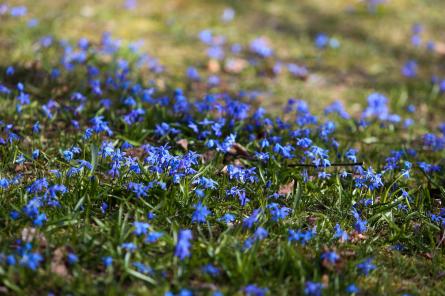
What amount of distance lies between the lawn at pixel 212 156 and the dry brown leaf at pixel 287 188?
13 millimetres

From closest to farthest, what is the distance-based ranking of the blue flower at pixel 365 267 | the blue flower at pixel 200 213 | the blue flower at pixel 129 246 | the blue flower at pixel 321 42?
the blue flower at pixel 129 246, the blue flower at pixel 365 267, the blue flower at pixel 200 213, the blue flower at pixel 321 42

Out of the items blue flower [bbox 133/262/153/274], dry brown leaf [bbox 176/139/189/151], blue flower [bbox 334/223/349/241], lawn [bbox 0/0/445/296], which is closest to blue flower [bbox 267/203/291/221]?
lawn [bbox 0/0/445/296]

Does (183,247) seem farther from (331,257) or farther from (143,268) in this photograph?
(331,257)

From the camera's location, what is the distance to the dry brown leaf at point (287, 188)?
3836mm

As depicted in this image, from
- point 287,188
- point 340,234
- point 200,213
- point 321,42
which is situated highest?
point 200,213

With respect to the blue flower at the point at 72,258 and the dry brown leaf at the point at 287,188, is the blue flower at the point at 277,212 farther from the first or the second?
the blue flower at the point at 72,258

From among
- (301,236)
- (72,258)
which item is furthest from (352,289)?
(72,258)

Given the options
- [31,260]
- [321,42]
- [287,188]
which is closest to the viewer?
[31,260]

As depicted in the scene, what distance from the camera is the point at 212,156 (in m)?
4.31

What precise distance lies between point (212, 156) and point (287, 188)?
0.74 meters

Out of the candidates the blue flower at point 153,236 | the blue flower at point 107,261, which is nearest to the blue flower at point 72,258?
the blue flower at point 107,261

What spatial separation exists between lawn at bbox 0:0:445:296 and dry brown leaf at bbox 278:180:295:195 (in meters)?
0.01

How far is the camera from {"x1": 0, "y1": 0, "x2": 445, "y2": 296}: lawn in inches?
115

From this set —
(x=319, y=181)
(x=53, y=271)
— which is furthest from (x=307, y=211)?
(x=53, y=271)
